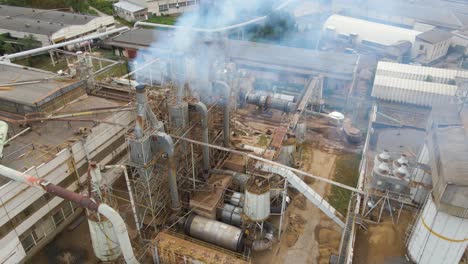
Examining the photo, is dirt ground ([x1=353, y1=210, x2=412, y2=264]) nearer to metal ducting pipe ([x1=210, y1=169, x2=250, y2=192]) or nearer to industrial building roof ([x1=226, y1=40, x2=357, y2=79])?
metal ducting pipe ([x1=210, y1=169, x2=250, y2=192])

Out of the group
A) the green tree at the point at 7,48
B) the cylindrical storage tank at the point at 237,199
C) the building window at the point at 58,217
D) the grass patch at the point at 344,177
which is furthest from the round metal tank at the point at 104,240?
the green tree at the point at 7,48

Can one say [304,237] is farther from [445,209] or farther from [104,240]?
[104,240]

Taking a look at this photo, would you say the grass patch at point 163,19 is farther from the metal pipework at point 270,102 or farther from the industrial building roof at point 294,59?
the metal pipework at point 270,102

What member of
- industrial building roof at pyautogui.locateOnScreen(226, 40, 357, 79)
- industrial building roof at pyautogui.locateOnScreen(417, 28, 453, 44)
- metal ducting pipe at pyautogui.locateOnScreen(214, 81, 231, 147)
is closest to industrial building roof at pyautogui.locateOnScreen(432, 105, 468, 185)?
metal ducting pipe at pyautogui.locateOnScreen(214, 81, 231, 147)

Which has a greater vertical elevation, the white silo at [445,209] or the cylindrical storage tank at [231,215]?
the white silo at [445,209]

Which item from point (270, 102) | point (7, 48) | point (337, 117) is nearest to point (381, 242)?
point (337, 117)
